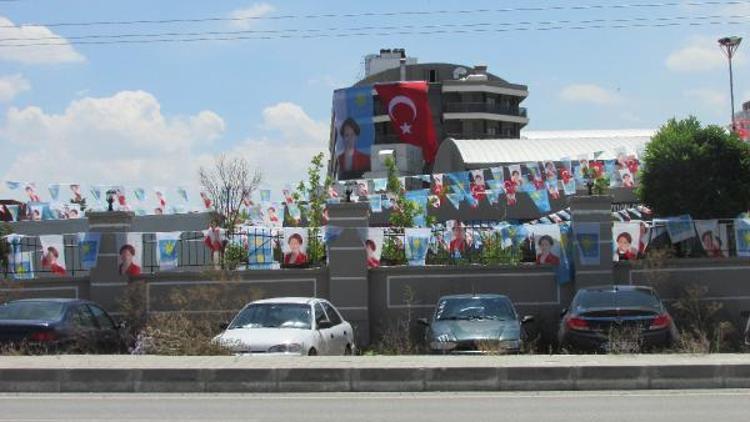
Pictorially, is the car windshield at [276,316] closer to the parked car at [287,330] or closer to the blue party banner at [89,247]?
the parked car at [287,330]

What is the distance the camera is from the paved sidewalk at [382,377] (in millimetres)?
11500

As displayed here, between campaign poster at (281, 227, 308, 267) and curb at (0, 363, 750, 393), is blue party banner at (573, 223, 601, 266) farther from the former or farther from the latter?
curb at (0, 363, 750, 393)

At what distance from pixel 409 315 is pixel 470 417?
11012 mm

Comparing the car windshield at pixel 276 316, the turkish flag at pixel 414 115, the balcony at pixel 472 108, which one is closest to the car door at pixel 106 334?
the car windshield at pixel 276 316

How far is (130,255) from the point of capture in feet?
68.0

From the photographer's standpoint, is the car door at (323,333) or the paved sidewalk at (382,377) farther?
the car door at (323,333)

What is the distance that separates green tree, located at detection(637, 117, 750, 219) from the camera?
2606 centimetres

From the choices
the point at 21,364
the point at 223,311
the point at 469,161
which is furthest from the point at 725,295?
the point at 469,161

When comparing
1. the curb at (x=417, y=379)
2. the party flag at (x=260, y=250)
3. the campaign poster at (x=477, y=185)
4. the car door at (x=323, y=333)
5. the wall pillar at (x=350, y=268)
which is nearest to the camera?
the curb at (x=417, y=379)

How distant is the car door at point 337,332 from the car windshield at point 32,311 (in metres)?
4.72

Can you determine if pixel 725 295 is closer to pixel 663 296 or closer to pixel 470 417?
pixel 663 296

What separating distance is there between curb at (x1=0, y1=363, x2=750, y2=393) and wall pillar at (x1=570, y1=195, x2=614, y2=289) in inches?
333

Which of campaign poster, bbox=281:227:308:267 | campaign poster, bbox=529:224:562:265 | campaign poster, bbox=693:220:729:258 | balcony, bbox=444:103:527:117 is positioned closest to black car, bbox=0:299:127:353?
campaign poster, bbox=281:227:308:267

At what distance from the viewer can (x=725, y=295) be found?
20062mm
